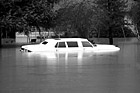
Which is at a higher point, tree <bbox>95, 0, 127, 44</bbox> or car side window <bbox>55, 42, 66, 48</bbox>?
tree <bbox>95, 0, 127, 44</bbox>

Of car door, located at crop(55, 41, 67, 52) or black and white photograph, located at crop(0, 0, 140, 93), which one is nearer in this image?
black and white photograph, located at crop(0, 0, 140, 93)

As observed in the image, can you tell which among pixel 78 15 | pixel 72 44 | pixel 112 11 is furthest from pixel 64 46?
pixel 112 11

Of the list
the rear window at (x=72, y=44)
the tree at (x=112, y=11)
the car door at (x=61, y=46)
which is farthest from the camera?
the tree at (x=112, y=11)

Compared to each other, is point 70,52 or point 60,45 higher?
point 60,45

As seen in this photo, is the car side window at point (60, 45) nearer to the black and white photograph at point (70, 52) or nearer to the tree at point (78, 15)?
the black and white photograph at point (70, 52)

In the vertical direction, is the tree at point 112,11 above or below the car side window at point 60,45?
above

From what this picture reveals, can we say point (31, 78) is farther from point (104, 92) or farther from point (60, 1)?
point (60, 1)

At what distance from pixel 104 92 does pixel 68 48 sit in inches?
669

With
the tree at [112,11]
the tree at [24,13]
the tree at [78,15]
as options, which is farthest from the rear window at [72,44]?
the tree at [112,11]

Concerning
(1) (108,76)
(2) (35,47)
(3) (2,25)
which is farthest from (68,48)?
(1) (108,76)

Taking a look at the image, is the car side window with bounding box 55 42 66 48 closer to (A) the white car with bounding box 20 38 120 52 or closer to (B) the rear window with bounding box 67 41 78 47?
(A) the white car with bounding box 20 38 120 52

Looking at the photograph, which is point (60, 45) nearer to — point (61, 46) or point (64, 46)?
point (61, 46)

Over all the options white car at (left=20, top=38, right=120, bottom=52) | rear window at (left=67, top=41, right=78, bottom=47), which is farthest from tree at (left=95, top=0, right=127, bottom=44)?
rear window at (left=67, top=41, right=78, bottom=47)

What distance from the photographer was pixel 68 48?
85.2 ft
